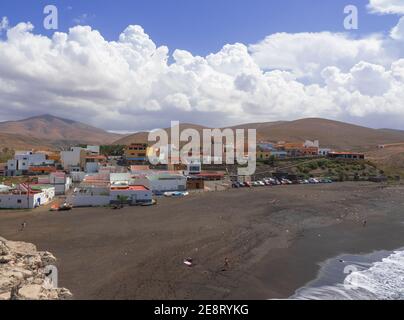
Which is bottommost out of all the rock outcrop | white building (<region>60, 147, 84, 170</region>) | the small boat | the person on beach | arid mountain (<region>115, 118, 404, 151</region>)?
the person on beach

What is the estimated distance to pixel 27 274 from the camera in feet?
50.3

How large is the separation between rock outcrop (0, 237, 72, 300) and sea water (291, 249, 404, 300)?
948 centimetres

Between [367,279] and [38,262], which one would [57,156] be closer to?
[38,262]

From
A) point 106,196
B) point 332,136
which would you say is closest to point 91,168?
point 106,196

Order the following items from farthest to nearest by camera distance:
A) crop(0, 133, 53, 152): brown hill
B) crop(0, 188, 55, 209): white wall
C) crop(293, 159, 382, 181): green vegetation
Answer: crop(0, 133, 53, 152): brown hill < crop(293, 159, 382, 181): green vegetation < crop(0, 188, 55, 209): white wall

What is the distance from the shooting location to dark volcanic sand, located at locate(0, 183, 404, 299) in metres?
15.8

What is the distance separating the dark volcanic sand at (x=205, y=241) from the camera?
15.8 meters

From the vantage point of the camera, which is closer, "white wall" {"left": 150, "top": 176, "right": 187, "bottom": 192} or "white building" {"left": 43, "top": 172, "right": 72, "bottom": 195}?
"white building" {"left": 43, "top": 172, "right": 72, "bottom": 195}

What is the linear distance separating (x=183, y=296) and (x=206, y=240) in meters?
8.36

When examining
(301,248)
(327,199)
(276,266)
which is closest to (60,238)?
(276,266)

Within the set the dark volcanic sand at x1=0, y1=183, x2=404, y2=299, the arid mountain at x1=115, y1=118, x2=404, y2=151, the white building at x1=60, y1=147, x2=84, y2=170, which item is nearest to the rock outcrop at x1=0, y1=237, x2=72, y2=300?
the dark volcanic sand at x1=0, y1=183, x2=404, y2=299

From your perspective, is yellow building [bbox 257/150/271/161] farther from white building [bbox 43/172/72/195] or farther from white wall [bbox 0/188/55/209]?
white wall [bbox 0/188/55/209]

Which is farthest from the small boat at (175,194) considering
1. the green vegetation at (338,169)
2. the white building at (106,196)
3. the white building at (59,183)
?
the green vegetation at (338,169)

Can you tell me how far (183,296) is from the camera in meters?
14.5
